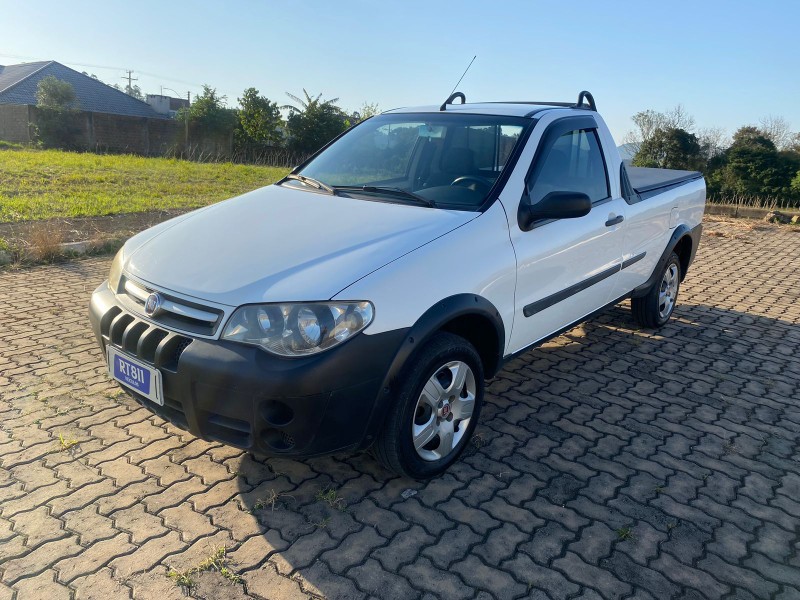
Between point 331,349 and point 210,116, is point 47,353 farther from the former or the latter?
point 210,116

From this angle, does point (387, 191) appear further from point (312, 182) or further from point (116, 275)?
point (116, 275)

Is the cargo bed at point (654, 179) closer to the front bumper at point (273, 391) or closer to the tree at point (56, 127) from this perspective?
the front bumper at point (273, 391)

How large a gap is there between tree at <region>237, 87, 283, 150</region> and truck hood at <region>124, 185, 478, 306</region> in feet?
80.9

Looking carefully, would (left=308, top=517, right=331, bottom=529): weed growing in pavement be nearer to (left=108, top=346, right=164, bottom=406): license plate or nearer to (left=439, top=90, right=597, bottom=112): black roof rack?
(left=108, top=346, right=164, bottom=406): license plate

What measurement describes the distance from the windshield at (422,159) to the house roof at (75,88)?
132ft

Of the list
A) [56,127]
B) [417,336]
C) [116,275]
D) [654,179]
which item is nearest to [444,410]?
[417,336]

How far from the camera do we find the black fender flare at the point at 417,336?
2688mm

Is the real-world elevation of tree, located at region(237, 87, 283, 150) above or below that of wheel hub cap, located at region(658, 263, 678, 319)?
above

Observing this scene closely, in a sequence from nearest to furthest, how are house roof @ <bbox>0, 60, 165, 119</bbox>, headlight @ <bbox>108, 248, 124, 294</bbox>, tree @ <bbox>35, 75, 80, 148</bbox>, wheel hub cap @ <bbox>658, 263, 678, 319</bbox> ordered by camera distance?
headlight @ <bbox>108, 248, 124, 294</bbox> < wheel hub cap @ <bbox>658, 263, 678, 319</bbox> < tree @ <bbox>35, 75, 80, 148</bbox> < house roof @ <bbox>0, 60, 165, 119</bbox>

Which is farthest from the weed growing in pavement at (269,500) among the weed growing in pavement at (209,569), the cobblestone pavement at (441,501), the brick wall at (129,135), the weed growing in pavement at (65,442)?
the brick wall at (129,135)

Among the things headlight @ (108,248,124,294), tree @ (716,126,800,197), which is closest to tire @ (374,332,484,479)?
headlight @ (108,248,124,294)

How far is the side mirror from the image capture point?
3375 mm

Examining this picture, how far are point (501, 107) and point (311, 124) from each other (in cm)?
2373

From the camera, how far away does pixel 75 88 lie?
39.7m
